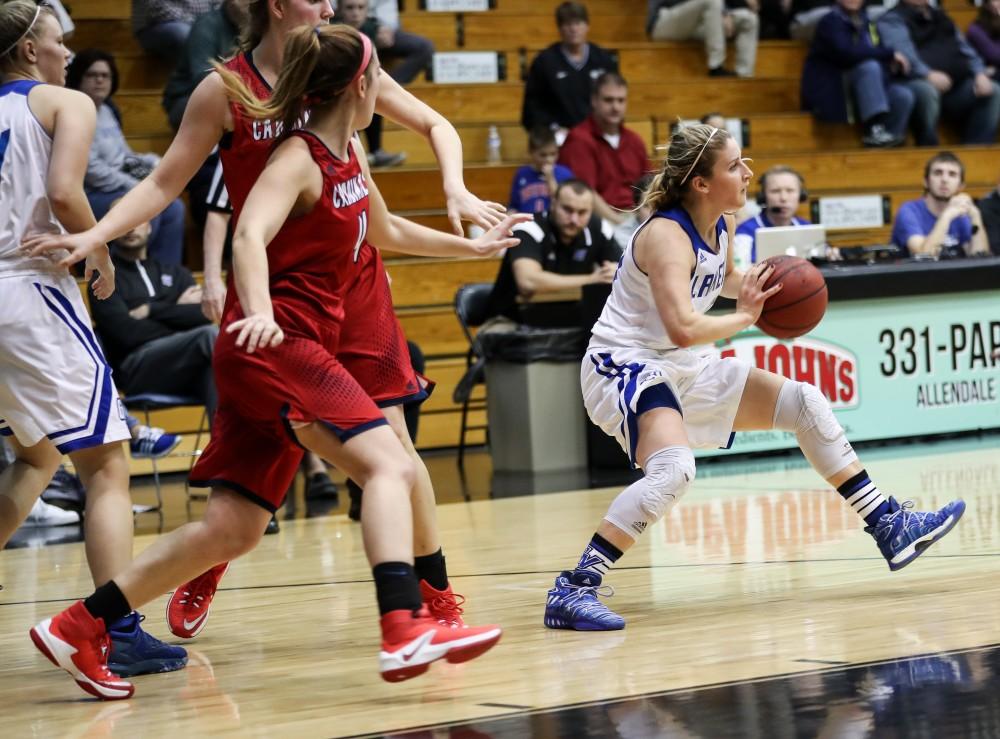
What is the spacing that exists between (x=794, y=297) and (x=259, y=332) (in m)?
1.80

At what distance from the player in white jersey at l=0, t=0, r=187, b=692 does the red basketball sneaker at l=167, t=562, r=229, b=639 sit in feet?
0.94

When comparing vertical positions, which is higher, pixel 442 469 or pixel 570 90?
pixel 570 90

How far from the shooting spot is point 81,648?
3.47 m

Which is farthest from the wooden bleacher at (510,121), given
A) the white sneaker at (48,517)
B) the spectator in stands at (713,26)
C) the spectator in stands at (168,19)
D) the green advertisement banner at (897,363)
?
the white sneaker at (48,517)

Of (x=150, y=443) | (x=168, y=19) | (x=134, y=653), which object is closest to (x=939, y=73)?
(x=168, y=19)

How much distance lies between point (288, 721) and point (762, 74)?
11.0m

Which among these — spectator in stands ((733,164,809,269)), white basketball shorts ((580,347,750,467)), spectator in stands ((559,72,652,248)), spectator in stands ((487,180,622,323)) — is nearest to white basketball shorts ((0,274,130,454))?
white basketball shorts ((580,347,750,467))

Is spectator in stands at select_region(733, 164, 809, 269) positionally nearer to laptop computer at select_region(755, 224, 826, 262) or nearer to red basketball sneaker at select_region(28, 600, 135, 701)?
laptop computer at select_region(755, 224, 826, 262)

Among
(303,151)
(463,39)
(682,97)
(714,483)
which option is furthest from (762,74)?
(303,151)

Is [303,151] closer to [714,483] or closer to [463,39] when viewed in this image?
[714,483]

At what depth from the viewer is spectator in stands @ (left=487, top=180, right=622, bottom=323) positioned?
8680mm

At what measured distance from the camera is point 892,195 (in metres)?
12.2

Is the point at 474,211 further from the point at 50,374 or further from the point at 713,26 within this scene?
the point at 713,26

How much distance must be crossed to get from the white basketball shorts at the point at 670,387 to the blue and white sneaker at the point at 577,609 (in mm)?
413
